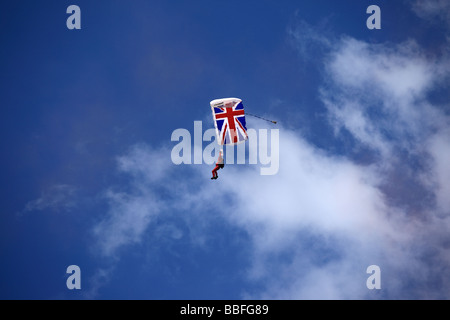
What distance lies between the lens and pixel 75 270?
81.6 meters

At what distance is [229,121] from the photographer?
2301 inches

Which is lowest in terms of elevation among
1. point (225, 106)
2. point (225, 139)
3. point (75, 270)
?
point (75, 270)

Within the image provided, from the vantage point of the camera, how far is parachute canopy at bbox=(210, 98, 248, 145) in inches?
2303

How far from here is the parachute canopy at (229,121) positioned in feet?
192
